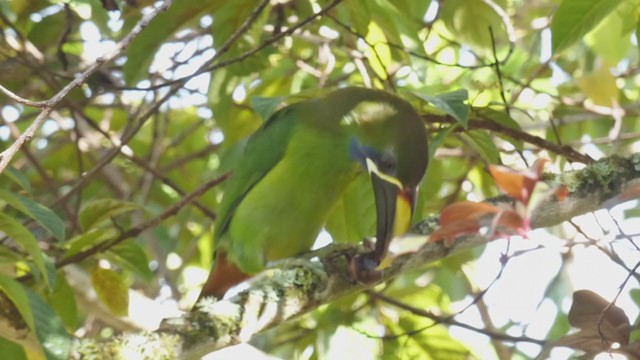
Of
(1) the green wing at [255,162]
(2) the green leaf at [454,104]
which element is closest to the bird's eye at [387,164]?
(1) the green wing at [255,162]

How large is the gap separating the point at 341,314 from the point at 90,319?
1.46 metres

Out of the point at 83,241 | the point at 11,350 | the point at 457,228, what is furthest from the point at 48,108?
the point at 83,241

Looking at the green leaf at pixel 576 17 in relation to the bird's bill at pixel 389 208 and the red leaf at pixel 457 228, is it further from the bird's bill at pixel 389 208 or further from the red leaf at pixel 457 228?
the red leaf at pixel 457 228

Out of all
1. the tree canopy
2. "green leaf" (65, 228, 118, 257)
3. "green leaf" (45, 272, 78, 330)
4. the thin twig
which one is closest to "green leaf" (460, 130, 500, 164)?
the tree canopy

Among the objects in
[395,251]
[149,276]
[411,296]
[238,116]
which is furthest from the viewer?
[238,116]

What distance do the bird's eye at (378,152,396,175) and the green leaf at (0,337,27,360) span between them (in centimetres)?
119

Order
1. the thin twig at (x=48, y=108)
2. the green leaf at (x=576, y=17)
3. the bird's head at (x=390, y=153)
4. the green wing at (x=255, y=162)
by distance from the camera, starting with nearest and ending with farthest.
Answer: the thin twig at (x=48, y=108), the green leaf at (x=576, y=17), the bird's head at (x=390, y=153), the green wing at (x=255, y=162)

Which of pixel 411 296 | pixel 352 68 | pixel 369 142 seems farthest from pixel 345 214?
pixel 352 68

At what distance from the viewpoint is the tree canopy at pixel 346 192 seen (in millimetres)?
2119

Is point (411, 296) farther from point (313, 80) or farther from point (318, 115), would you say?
point (313, 80)

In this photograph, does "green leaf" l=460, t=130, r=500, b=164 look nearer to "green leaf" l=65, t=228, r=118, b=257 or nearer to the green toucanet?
the green toucanet

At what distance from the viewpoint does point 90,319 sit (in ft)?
14.2

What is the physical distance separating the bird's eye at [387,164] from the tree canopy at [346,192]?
9 cm

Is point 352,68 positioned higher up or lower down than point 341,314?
higher up
